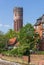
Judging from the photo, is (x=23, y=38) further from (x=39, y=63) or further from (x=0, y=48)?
(x=39, y=63)

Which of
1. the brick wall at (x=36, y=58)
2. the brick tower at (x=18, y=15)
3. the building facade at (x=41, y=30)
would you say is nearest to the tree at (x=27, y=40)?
A: the building facade at (x=41, y=30)

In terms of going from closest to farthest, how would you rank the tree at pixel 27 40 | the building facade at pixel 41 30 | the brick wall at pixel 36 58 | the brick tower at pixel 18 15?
the brick wall at pixel 36 58 < the tree at pixel 27 40 < the building facade at pixel 41 30 < the brick tower at pixel 18 15

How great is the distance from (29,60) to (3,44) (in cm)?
2147

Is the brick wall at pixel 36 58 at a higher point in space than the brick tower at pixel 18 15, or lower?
lower

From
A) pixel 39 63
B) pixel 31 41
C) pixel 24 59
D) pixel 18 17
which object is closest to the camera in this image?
pixel 39 63

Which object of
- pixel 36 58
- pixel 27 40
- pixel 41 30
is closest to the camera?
pixel 36 58

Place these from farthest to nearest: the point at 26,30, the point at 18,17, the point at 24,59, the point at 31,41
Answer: the point at 18,17, the point at 26,30, the point at 31,41, the point at 24,59

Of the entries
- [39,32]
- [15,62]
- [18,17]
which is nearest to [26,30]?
[39,32]

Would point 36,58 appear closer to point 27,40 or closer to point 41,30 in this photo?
point 27,40

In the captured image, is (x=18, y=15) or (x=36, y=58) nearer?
(x=36, y=58)

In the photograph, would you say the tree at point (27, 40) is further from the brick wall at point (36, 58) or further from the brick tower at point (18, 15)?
the brick tower at point (18, 15)

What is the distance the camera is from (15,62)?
57656 millimetres

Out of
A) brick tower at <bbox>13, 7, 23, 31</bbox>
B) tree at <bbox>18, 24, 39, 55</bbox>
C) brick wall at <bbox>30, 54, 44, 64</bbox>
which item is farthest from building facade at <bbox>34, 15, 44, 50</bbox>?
brick tower at <bbox>13, 7, 23, 31</bbox>

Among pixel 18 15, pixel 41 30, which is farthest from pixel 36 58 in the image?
pixel 18 15
